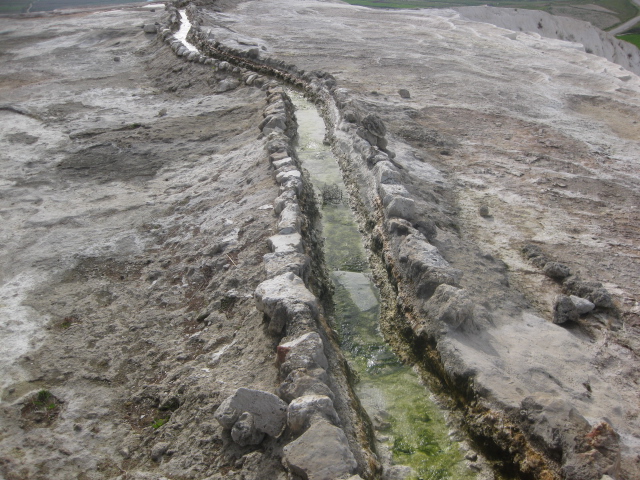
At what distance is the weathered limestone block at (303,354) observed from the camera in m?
3.72

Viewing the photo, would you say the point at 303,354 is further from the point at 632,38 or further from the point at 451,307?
the point at 632,38

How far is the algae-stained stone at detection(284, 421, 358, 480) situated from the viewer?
2.92 m

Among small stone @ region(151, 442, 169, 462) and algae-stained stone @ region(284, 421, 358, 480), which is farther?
small stone @ region(151, 442, 169, 462)

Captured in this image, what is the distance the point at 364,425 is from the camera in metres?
3.83

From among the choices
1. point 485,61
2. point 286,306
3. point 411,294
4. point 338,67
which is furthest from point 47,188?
point 485,61

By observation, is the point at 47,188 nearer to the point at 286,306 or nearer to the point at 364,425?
the point at 286,306

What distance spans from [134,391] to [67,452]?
67cm

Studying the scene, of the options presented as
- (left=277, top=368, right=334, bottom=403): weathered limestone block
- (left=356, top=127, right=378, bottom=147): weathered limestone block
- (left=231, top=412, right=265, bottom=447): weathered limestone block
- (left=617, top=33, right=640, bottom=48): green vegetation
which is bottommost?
(left=231, top=412, right=265, bottom=447): weathered limestone block

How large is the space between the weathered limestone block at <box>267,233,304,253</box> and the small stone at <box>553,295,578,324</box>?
246 cm

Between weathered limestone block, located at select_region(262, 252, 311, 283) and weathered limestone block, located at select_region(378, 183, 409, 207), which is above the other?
weathered limestone block, located at select_region(378, 183, 409, 207)

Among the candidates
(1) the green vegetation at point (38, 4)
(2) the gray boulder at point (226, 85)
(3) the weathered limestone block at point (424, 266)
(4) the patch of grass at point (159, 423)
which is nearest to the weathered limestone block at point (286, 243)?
(3) the weathered limestone block at point (424, 266)

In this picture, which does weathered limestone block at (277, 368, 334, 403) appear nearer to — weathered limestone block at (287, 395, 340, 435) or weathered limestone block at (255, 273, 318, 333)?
weathered limestone block at (287, 395, 340, 435)

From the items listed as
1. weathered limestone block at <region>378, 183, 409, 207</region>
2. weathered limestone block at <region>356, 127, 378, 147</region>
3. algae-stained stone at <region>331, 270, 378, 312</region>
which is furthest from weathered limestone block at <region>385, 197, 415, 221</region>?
weathered limestone block at <region>356, 127, 378, 147</region>

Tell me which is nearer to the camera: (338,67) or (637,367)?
(637,367)
